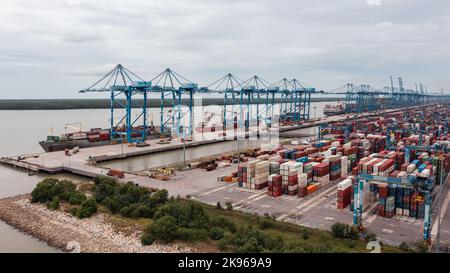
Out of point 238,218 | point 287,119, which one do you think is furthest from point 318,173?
point 287,119

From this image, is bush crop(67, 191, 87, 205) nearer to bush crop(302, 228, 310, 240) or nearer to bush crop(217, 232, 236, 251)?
bush crop(217, 232, 236, 251)

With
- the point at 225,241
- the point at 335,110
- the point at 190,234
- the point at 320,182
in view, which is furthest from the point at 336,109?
the point at 225,241

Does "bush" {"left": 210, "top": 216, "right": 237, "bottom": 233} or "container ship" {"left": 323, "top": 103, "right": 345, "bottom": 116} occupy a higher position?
"container ship" {"left": 323, "top": 103, "right": 345, "bottom": 116}

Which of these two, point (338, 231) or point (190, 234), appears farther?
point (338, 231)

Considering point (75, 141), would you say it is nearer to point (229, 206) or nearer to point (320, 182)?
point (229, 206)

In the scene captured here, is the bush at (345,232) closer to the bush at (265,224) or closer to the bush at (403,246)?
the bush at (403,246)

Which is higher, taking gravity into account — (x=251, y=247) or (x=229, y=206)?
(x=251, y=247)

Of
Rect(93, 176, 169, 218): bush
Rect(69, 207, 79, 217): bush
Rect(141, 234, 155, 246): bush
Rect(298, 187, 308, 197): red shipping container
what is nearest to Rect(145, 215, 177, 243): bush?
Rect(141, 234, 155, 246): bush
